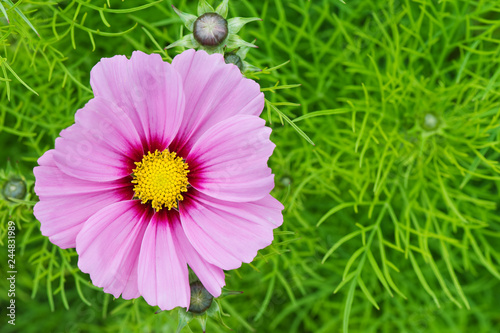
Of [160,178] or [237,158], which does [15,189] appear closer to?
[160,178]

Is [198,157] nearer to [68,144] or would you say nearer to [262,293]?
[68,144]

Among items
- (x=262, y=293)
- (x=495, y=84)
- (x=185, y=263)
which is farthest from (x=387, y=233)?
(x=185, y=263)

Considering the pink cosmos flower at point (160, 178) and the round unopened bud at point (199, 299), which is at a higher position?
the pink cosmos flower at point (160, 178)

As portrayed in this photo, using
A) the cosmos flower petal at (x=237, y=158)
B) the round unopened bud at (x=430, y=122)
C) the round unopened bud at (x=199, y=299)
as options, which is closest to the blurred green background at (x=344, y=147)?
the round unopened bud at (x=430, y=122)

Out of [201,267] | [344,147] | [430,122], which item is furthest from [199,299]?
[430,122]

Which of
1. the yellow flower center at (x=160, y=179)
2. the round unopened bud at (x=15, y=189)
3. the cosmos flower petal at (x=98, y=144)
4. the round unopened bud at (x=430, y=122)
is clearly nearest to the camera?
the cosmos flower petal at (x=98, y=144)

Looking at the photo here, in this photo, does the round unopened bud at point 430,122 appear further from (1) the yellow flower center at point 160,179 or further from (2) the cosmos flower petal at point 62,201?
(2) the cosmos flower petal at point 62,201

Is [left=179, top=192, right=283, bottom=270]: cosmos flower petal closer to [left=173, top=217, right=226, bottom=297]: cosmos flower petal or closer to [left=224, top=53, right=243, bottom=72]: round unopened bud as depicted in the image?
[left=173, top=217, right=226, bottom=297]: cosmos flower petal
